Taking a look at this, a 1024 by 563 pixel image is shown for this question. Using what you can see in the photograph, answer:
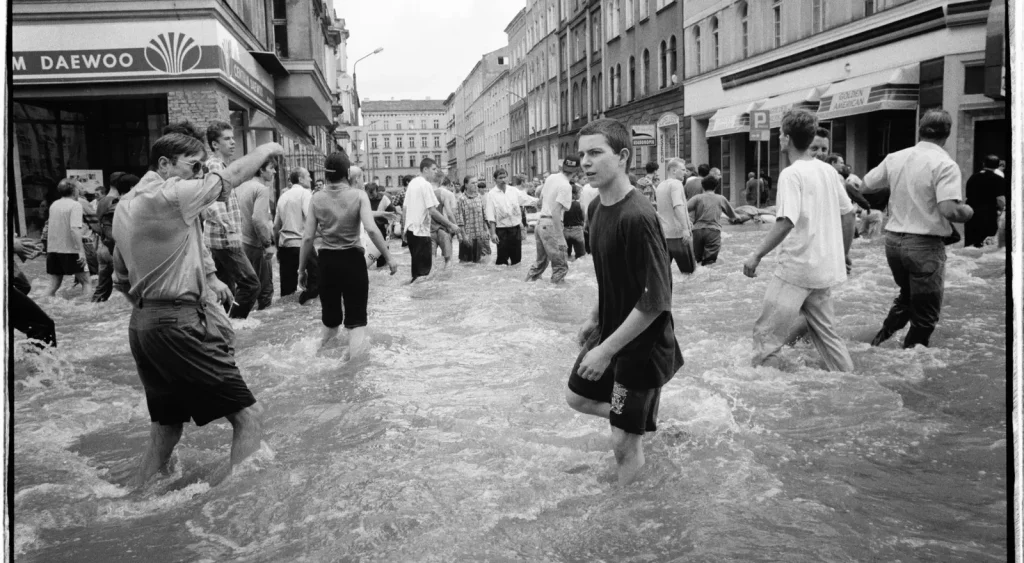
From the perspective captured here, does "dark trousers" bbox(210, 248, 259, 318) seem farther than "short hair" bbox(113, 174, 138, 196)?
No

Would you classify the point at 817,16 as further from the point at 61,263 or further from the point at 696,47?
the point at 61,263

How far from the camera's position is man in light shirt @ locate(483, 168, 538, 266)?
1497 cm

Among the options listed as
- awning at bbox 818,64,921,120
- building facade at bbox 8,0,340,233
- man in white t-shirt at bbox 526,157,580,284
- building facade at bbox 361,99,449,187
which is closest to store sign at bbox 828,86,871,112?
awning at bbox 818,64,921,120

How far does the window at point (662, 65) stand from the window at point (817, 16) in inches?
466

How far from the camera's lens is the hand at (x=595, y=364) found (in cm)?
370

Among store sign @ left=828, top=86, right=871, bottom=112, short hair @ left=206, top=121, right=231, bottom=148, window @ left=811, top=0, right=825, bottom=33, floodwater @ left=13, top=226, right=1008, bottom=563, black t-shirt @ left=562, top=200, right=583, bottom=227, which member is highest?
window @ left=811, top=0, right=825, bottom=33

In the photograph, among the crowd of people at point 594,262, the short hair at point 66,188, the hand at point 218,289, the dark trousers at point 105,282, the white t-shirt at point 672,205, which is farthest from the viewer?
the dark trousers at point 105,282

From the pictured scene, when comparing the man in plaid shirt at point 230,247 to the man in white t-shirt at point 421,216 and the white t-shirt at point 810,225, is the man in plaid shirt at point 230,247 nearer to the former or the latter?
the man in white t-shirt at point 421,216

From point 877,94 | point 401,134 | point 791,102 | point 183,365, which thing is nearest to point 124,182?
point 183,365

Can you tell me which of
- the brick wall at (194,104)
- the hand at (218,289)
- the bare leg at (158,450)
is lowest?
the bare leg at (158,450)

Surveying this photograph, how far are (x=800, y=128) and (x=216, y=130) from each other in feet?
12.5

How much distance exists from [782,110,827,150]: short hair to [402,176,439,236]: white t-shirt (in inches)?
287

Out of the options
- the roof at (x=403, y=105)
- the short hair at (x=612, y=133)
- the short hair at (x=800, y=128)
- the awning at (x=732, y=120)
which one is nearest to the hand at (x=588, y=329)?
the short hair at (x=612, y=133)

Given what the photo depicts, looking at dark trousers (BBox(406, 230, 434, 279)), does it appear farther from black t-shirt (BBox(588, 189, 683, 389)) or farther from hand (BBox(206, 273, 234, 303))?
black t-shirt (BBox(588, 189, 683, 389))
